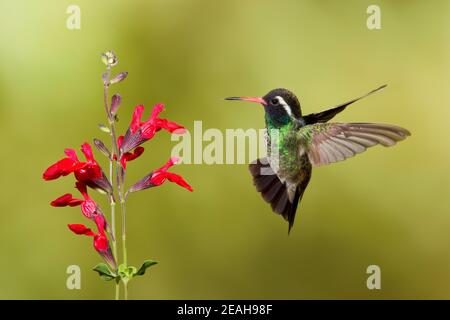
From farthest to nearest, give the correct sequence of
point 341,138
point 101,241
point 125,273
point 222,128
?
point 222,128
point 341,138
point 101,241
point 125,273

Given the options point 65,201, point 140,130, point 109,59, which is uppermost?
point 109,59

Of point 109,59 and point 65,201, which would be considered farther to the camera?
point 65,201

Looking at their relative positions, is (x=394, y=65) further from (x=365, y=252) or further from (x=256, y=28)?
(x=365, y=252)

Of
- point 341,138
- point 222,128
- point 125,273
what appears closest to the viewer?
point 125,273

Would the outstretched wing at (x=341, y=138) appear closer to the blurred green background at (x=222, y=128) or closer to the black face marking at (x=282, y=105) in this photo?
the black face marking at (x=282, y=105)

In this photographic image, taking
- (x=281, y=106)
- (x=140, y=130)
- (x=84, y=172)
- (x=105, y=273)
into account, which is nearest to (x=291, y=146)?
(x=281, y=106)

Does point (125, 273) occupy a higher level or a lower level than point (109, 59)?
lower

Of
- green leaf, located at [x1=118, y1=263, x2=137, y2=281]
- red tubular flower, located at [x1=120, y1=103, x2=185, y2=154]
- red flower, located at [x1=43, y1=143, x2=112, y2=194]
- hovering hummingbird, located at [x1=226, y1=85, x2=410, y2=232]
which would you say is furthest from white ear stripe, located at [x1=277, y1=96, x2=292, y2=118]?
green leaf, located at [x1=118, y1=263, x2=137, y2=281]

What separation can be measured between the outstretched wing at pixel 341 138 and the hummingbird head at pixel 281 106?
0.07m

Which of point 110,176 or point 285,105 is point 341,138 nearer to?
point 285,105

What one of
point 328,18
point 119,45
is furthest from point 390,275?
point 119,45

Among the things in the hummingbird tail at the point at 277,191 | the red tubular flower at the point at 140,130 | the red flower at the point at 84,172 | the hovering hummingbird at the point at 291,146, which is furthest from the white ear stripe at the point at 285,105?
the red flower at the point at 84,172

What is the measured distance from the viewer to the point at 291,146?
A: 2299mm

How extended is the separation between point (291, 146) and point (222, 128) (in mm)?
1573
